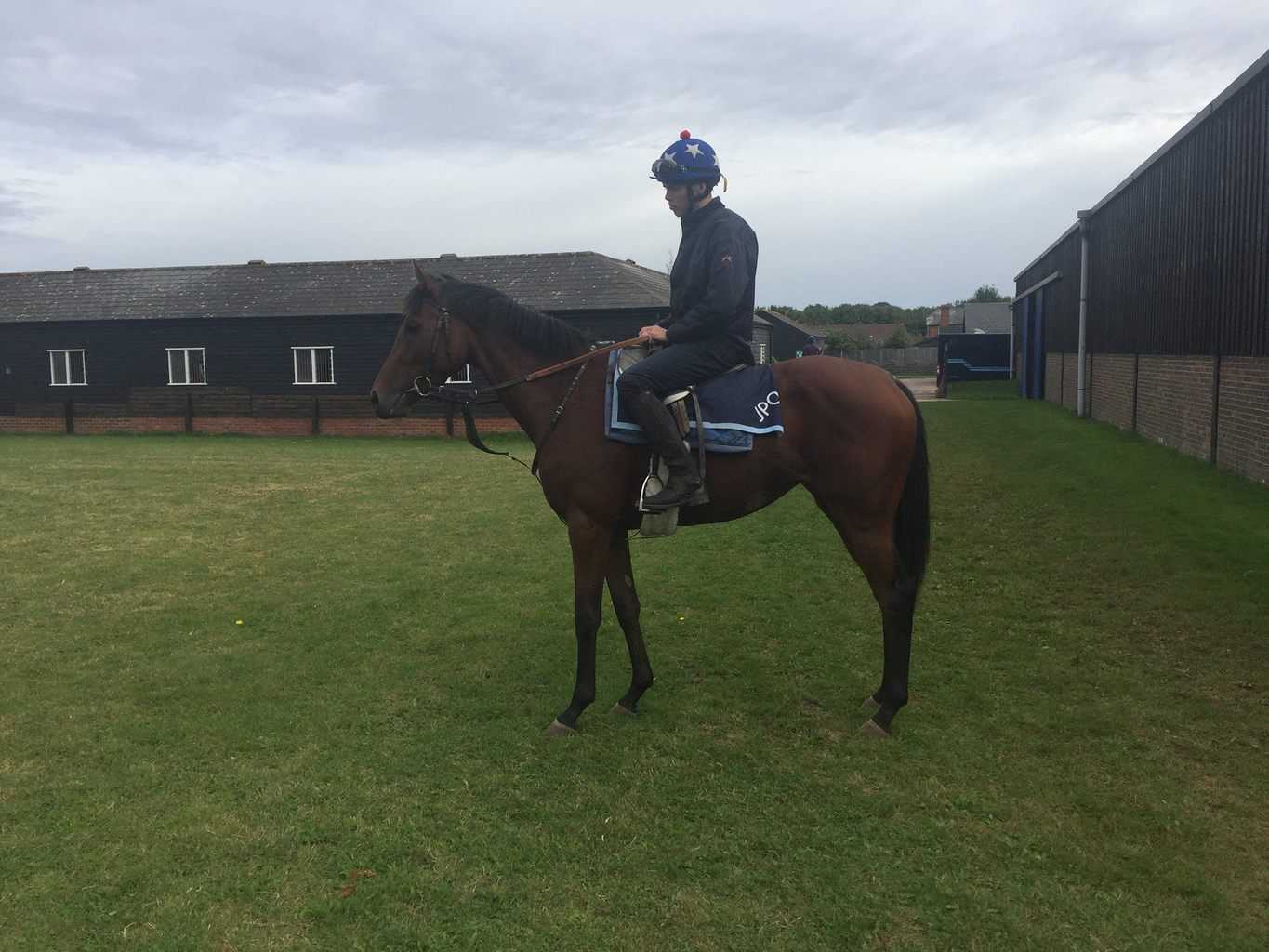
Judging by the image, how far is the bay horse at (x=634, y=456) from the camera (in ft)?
15.6

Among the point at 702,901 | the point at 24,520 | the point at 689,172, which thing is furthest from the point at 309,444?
the point at 702,901

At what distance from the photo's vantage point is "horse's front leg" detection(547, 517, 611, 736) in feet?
15.5

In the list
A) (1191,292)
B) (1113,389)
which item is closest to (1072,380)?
(1113,389)

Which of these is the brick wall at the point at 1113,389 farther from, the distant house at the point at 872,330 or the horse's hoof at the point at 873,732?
the distant house at the point at 872,330

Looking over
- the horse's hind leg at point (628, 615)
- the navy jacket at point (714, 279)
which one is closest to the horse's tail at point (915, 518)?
the navy jacket at point (714, 279)

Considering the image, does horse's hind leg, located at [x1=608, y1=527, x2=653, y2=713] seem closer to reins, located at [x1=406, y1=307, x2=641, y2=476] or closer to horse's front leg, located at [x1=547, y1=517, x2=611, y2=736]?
horse's front leg, located at [x1=547, y1=517, x2=611, y2=736]

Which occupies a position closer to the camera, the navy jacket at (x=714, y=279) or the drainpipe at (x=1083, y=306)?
the navy jacket at (x=714, y=279)

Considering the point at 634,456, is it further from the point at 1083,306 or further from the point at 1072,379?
the point at 1072,379

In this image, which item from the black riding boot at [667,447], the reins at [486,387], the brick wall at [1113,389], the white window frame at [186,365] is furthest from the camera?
the white window frame at [186,365]

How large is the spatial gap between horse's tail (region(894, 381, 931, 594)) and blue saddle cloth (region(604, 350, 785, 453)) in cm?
80

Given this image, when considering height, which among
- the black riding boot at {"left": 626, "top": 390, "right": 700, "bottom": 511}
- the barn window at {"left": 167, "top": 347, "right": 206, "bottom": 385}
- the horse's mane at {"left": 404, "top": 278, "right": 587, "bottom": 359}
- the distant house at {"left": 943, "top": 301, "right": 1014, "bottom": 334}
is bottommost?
the black riding boot at {"left": 626, "top": 390, "right": 700, "bottom": 511}

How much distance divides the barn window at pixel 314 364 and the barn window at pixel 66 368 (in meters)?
7.84

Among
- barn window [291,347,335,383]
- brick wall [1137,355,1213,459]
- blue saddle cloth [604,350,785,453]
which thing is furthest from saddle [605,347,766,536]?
barn window [291,347,335,383]

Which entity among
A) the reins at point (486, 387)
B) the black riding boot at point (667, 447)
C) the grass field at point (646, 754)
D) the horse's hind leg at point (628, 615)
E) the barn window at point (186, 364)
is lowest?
the grass field at point (646, 754)
